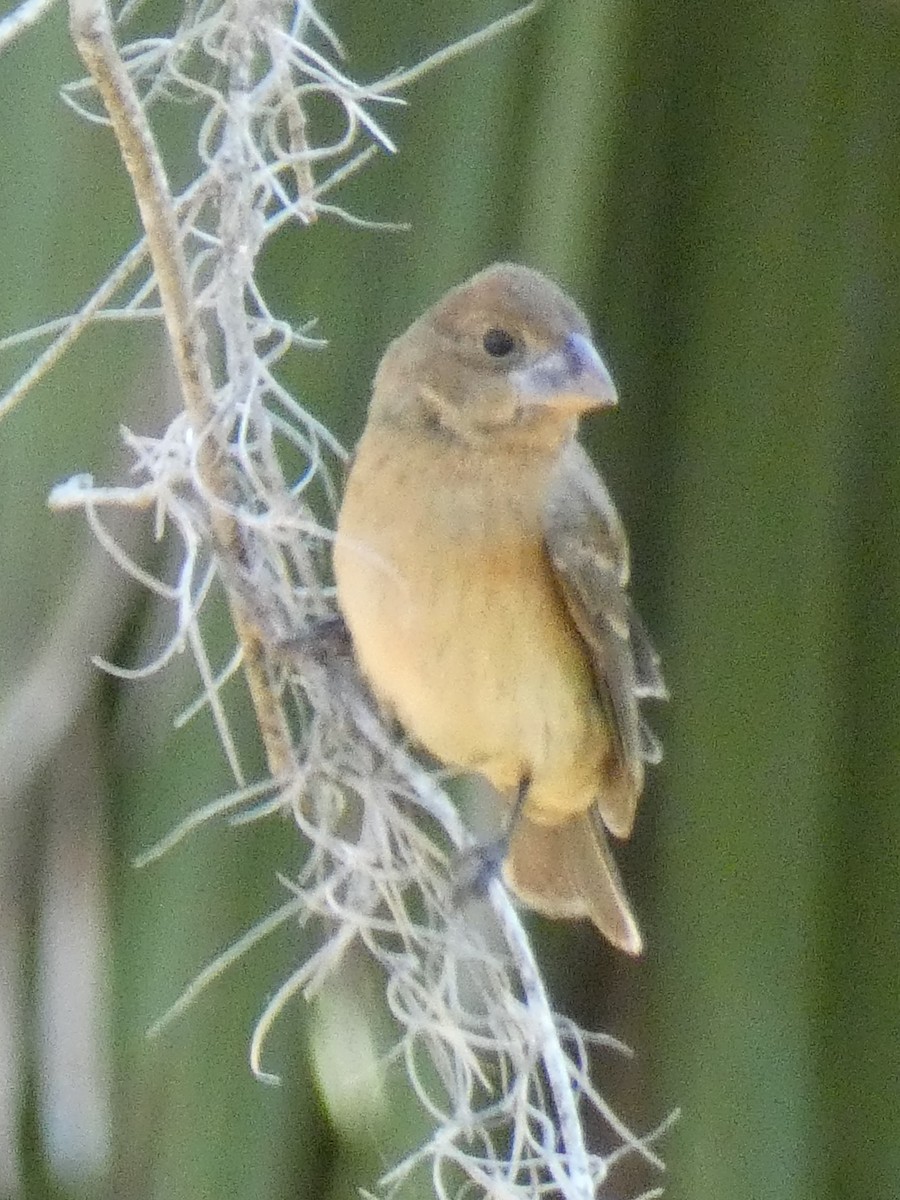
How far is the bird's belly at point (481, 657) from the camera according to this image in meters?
1.19

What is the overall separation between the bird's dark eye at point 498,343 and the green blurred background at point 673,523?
0.27ft

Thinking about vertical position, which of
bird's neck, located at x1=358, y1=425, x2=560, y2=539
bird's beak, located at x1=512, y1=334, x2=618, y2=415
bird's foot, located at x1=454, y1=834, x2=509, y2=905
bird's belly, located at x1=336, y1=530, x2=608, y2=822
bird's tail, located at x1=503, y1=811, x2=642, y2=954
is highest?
bird's beak, located at x1=512, y1=334, x2=618, y2=415

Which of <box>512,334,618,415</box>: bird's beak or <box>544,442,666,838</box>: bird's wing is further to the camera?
<box>544,442,666,838</box>: bird's wing

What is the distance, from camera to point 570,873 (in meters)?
1.41

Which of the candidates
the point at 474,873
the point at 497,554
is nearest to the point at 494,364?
the point at 497,554

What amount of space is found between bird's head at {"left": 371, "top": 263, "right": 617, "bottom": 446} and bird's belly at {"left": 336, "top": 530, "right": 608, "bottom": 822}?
0.09m

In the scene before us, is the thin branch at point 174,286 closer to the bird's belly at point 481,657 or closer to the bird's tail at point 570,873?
the bird's belly at point 481,657

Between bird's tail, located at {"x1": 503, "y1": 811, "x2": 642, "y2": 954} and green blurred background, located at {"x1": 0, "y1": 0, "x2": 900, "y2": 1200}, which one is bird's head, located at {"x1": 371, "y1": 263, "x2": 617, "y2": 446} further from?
bird's tail, located at {"x1": 503, "y1": 811, "x2": 642, "y2": 954}

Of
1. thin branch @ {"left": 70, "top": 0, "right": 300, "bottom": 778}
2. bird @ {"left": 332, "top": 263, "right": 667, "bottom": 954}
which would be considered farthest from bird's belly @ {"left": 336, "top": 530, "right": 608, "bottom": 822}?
thin branch @ {"left": 70, "top": 0, "right": 300, "bottom": 778}

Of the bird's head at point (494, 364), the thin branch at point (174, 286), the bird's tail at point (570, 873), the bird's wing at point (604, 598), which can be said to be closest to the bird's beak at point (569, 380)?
the bird's head at point (494, 364)

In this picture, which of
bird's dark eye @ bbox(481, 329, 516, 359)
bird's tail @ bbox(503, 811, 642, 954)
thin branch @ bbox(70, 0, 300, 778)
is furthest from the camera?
bird's tail @ bbox(503, 811, 642, 954)

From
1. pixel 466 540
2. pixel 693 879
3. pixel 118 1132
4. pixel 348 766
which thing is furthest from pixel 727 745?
pixel 118 1132

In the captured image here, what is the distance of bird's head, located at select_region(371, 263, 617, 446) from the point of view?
112cm

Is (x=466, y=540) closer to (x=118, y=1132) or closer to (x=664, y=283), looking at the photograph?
(x=664, y=283)
